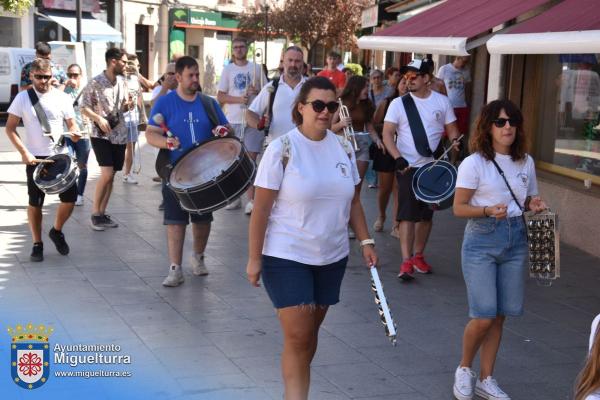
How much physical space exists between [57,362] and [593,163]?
6327 millimetres

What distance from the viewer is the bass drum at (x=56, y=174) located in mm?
8234

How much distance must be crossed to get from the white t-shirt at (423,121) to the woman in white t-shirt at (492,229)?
278 centimetres

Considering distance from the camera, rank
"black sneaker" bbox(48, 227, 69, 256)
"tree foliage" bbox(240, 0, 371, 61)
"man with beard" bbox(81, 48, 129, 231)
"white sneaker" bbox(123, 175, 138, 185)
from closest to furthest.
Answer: "black sneaker" bbox(48, 227, 69, 256)
"man with beard" bbox(81, 48, 129, 231)
"white sneaker" bbox(123, 175, 138, 185)
"tree foliage" bbox(240, 0, 371, 61)

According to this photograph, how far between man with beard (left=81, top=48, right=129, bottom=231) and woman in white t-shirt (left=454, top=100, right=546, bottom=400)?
543 cm

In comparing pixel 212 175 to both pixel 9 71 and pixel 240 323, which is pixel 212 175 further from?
pixel 9 71

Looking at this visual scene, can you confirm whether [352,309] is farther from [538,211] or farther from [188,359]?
[538,211]

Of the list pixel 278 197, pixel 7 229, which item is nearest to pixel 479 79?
pixel 7 229

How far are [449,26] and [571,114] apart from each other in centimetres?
222

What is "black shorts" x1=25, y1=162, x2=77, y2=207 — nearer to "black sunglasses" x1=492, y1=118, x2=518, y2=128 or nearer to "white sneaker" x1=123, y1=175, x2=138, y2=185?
"black sunglasses" x1=492, y1=118, x2=518, y2=128

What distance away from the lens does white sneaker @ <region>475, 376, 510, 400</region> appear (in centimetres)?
528

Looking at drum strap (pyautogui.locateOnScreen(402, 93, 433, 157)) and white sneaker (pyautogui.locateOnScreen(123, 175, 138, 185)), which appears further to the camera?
white sneaker (pyautogui.locateOnScreen(123, 175, 138, 185))

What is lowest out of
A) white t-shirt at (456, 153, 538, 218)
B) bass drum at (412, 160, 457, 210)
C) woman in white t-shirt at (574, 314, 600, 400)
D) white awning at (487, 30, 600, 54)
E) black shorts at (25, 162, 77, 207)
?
black shorts at (25, 162, 77, 207)

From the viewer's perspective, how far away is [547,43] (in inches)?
268

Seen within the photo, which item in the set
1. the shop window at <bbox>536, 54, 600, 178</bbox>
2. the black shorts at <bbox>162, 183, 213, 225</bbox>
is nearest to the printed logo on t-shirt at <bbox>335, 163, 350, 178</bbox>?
the black shorts at <bbox>162, 183, 213, 225</bbox>
